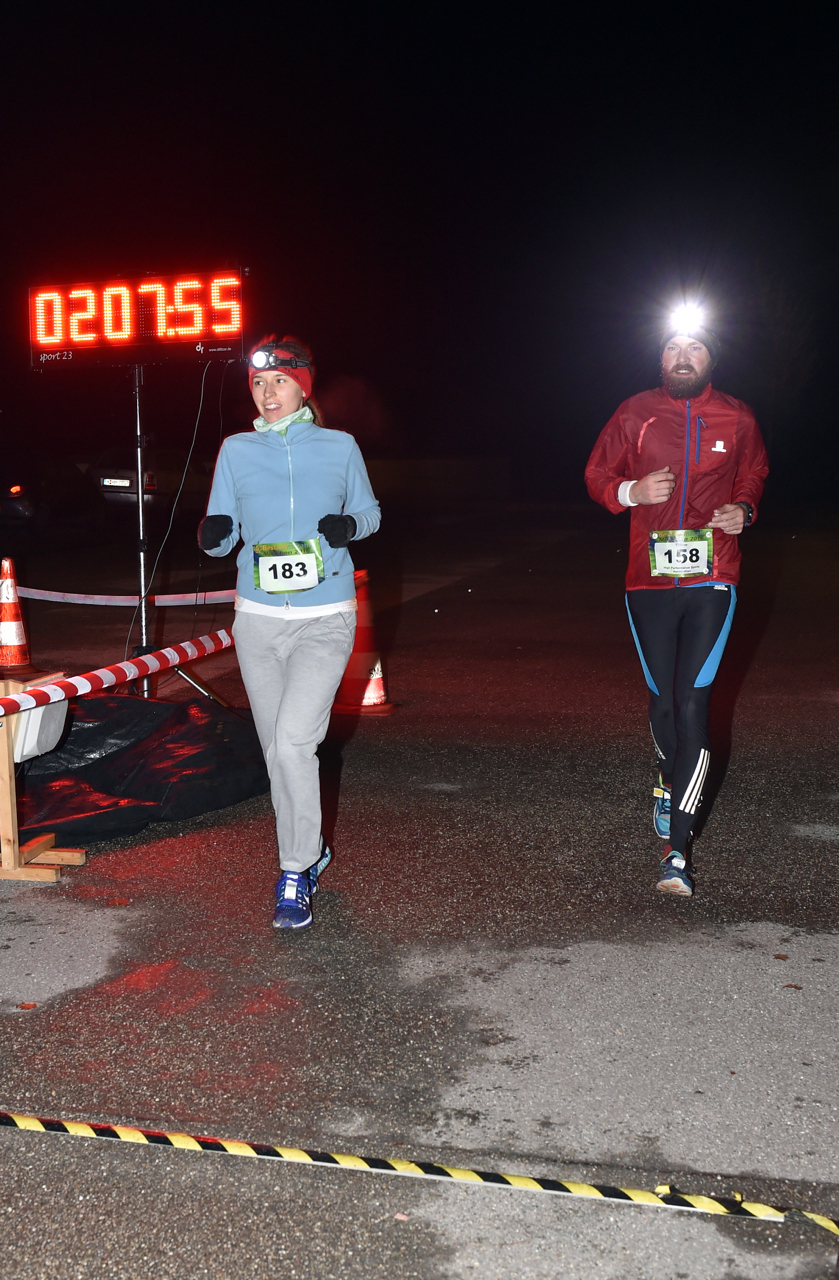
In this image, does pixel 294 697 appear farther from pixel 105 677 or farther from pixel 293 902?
pixel 105 677

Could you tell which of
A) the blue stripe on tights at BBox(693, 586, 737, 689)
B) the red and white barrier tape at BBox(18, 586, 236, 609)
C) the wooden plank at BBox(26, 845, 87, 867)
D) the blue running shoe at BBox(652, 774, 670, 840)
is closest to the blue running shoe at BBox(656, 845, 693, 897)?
the blue running shoe at BBox(652, 774, 670, 840)

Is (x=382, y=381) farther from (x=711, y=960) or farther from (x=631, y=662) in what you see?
(x=711, y=960)

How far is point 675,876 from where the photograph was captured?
4852 mm

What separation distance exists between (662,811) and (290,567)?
7.12ft

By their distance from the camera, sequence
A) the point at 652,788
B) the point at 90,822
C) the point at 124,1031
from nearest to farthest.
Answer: the point at 124,1031 < the point at 90,822 < the point at 652,788

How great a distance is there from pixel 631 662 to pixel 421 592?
5.14m

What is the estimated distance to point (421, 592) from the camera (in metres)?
14.9

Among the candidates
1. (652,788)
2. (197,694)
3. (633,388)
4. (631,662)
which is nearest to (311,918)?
(652,788)

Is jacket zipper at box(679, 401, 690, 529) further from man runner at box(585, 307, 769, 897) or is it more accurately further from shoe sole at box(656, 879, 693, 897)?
shoe sole at box(656, 879, 693, 897)

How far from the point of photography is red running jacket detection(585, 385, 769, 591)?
5.00 meters

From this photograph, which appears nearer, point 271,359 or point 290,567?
point 290,567

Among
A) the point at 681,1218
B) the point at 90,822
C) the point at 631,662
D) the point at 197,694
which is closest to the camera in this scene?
the point at 681,1218

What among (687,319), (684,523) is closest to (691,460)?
(684,523)

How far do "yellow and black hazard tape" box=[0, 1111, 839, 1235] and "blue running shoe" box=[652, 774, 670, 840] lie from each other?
2.73 metres
